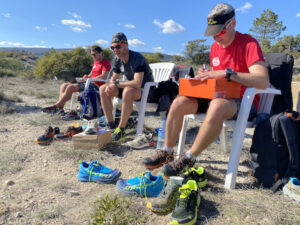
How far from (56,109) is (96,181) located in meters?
3.01

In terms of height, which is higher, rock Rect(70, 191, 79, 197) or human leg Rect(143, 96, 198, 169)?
human leg Rect(143, 96, 198, 169)

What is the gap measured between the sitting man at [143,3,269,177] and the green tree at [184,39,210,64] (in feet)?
87.2

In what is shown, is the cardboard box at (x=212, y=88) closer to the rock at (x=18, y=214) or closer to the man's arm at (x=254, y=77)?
the man's arm at (x=254, y=77)

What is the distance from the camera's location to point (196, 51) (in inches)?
1177

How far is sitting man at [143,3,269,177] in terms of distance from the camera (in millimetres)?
→ 1874

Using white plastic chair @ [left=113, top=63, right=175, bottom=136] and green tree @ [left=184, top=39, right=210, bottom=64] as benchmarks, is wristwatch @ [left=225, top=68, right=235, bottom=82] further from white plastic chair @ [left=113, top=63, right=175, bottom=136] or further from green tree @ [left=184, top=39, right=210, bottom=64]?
green tree @ [left=184, top=39, right=210, bottom=64]

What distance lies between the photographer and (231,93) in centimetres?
199

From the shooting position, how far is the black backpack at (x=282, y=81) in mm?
2240

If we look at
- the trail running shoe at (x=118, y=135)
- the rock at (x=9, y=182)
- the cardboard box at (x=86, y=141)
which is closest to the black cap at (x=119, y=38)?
the trail running shoe at (x=118, y=135)

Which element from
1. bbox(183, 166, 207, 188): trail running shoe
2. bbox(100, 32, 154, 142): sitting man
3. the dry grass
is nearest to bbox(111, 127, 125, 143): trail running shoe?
bbox(100, 32, 154, 142): sitting man

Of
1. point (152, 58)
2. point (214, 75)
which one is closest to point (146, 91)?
point (214, 75)

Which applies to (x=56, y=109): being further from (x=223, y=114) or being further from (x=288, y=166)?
(x=288, y=166)

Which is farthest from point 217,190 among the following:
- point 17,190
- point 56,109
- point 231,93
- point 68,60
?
point 68,60

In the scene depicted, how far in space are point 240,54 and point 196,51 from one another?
29.2 m
